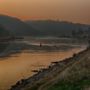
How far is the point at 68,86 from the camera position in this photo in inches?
794

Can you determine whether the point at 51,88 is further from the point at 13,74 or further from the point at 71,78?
the point at 13,74

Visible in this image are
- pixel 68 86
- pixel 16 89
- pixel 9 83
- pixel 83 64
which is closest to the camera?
pixel 68 86

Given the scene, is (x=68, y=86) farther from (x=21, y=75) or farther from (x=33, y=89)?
(x=21, y=75)

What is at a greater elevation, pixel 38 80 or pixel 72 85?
pixel 72 85

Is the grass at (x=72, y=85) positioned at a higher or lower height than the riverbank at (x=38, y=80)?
higher

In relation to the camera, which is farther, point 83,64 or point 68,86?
point 83,64

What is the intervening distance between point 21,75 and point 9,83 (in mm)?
8028

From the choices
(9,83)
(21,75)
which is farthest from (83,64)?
(21,75)

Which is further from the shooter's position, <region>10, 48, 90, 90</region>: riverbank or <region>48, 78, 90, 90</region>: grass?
<region>10, 48, 90, 90</region>: riverbank

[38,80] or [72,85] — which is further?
[38,80]

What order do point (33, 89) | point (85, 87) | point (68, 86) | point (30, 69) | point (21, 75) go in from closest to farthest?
1. point (85, 87)
2. point (68, 86)
3. point (33, 89)
4. point (21, 75)
5. point (30, 69)

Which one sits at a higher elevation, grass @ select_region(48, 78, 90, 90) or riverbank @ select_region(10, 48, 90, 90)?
grass @ select_region(48, 78, 90, 90)

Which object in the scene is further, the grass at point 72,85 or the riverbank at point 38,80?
the riverbank at point 38,80

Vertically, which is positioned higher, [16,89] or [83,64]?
[83,64]
